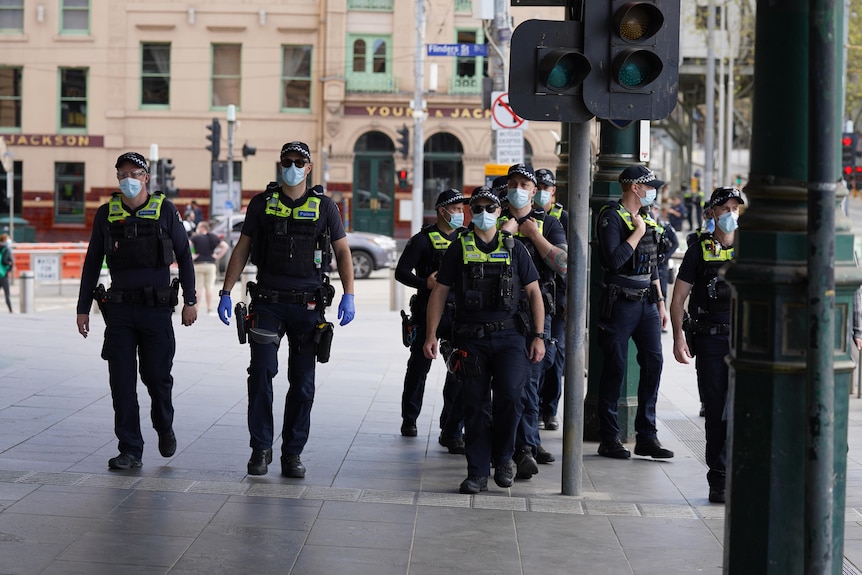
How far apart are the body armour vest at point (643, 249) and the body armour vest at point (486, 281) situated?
1373 millimetres

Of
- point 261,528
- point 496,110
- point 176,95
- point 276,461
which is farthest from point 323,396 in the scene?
point 176,95

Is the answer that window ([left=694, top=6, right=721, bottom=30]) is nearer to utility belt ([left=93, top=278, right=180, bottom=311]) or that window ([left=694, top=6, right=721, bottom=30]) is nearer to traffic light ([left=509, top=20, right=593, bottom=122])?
traffic light ([left=509, top=20, right=593, bottom=122])

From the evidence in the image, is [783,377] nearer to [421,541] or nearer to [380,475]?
[421,541]

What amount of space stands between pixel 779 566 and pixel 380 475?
4.27 meters

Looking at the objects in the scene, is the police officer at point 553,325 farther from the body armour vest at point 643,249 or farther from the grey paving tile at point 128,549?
the grey paving tile at point 128,549

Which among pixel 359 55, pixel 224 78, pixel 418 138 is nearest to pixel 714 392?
pixel 418 138

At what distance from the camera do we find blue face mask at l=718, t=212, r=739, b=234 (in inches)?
A: 316

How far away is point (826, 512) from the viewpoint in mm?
3895

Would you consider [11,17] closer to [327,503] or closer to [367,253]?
[367,253]

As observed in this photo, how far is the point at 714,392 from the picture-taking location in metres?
7.84

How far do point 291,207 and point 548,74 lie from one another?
5.76 ft

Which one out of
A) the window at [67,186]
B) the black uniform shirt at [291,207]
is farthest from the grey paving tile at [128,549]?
the window at [67,186]

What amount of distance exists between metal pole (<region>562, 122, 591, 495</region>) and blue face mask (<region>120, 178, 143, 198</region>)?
2.58 meters

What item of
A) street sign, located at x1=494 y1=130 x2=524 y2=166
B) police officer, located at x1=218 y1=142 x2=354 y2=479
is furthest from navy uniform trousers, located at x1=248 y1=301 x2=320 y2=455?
street sign, located at x1=494 y1=130 x2=524 y2=166
